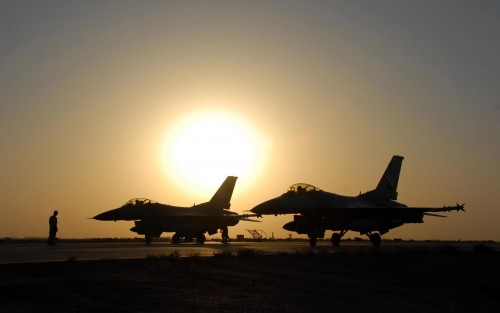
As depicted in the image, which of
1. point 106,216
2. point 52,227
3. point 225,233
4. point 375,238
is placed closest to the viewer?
point 52,227

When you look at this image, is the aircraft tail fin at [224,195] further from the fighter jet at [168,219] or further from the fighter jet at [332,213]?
the fighter jet at [332,213]

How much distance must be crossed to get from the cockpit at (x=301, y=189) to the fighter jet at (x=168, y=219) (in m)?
9.46

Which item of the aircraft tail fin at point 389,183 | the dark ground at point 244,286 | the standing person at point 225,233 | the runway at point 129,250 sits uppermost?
the aircraft tail fin at point 389,183

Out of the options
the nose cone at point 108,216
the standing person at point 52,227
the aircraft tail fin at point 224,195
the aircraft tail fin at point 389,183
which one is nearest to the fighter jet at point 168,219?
the nose cone at point 108,216

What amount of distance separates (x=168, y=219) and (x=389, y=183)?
1685 centimetres

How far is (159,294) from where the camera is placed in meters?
11.9

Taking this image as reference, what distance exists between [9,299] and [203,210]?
3596 cm

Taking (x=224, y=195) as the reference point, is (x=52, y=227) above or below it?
below

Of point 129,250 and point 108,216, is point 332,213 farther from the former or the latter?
point 108,216

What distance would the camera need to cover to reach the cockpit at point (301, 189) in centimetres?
3512

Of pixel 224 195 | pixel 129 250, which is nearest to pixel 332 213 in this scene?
pixel 129 250

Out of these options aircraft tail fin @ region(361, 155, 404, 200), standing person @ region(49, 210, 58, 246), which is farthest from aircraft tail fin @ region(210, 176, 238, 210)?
standing person @ region(49, 210, 58, 246)

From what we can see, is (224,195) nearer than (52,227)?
No

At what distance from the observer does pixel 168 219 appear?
41844 millimetres
